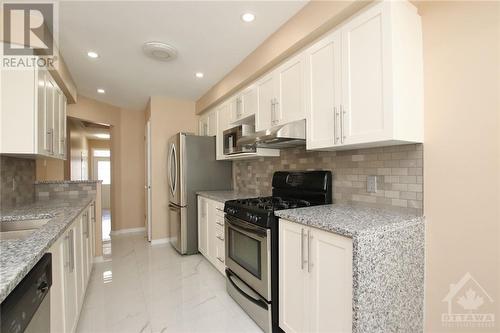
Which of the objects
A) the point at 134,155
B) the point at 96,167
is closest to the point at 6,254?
the point at 134,155

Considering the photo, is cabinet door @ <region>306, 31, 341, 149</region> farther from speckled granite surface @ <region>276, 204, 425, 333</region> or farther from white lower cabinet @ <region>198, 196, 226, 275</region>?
white lower cabinet @ <region>198, 196, 226, 275</region>

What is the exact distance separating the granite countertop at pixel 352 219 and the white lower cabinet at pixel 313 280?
0.17 feet

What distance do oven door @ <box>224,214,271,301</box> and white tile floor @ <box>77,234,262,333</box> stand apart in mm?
346

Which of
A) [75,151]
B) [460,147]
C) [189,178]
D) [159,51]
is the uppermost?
[159,51]

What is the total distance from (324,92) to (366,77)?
33 cm

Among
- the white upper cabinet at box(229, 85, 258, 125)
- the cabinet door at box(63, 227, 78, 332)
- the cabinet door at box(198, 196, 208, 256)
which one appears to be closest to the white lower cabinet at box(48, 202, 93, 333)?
the cabinet door at box(63, 227, 78, 332)

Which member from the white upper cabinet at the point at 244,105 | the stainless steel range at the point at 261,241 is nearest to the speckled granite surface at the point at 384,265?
the stainless steel range at the point at 261,241

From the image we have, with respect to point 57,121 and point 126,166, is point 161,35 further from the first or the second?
point 126,166

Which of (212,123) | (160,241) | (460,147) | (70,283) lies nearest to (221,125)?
(212,123)

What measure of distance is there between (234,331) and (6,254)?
62.1 inches

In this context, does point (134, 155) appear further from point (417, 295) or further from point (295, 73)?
point (417, 295)

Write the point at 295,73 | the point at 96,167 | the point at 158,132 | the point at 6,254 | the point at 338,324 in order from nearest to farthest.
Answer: the point at 6,254, the point at 338,324, the point at 295,73, the point at 158,132, the point at 96,167

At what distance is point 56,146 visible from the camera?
2586mm

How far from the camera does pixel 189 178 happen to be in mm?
3586
